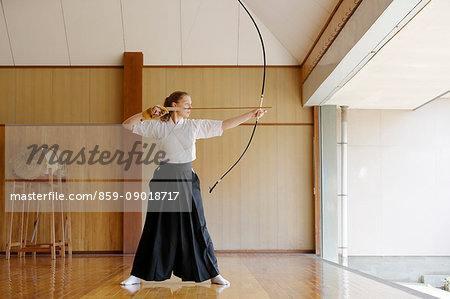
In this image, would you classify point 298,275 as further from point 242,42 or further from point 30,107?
point 30,107

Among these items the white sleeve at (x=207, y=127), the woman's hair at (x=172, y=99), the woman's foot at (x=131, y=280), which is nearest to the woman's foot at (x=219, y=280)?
the woman's foot at (x=131, y=280)

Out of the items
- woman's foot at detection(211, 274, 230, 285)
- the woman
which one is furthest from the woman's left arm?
woman's foot at detection(211, 274, 230, 285)

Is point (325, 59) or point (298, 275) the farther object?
point (325, 59)

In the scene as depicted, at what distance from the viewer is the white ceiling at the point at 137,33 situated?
19.9ft

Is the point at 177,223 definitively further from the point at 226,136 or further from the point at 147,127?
the point at 226,136

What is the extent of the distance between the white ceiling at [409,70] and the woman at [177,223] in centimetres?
135

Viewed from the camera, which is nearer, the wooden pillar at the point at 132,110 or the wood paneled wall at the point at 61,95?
the wooden pillar at the point at 132,110

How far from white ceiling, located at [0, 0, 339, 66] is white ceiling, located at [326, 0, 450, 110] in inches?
36.3

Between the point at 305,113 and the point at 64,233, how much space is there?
3103mm

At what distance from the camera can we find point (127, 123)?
10.9ft

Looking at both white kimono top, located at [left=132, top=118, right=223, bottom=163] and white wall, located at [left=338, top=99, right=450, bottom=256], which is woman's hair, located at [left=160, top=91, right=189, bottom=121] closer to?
white kimono top, located at [left=132, top=118, right=223, bottom=163]


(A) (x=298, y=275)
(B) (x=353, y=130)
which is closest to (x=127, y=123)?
(A) (x=298, y=275)

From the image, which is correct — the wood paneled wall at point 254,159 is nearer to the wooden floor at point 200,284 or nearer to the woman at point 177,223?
the wooden floor at point 200,284

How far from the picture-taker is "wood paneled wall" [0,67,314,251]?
20.2 ft
